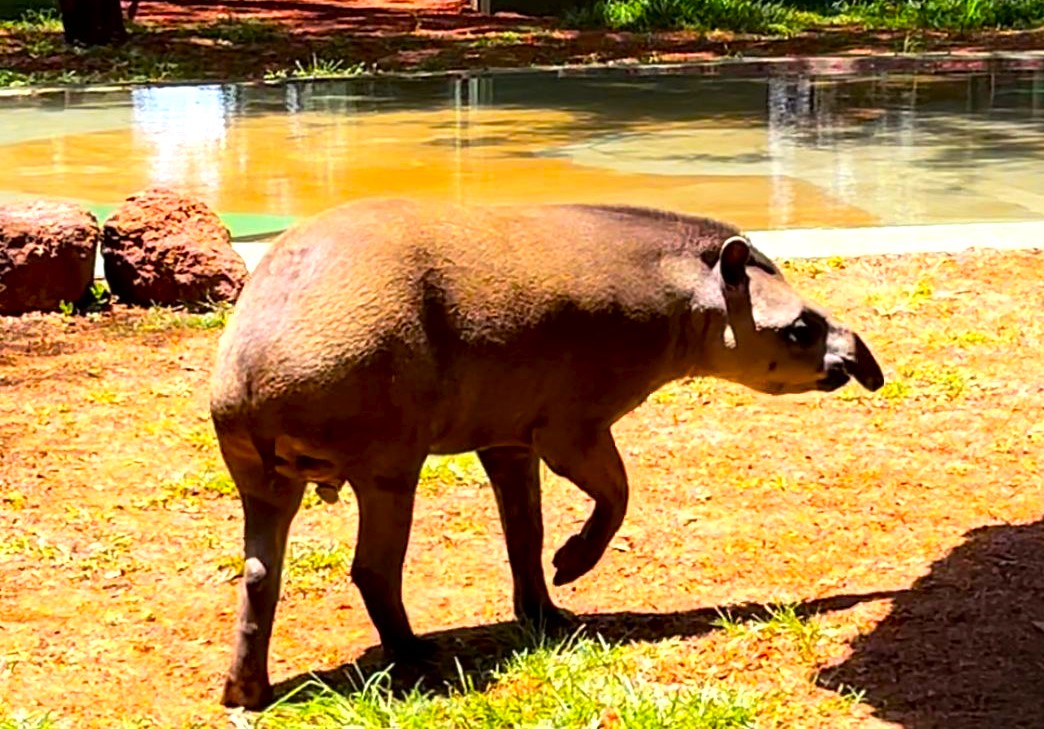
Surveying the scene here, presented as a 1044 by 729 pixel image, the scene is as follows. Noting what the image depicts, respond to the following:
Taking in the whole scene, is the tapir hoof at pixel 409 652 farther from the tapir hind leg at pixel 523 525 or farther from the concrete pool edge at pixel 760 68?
the concrete pool edge at pixel 760 68

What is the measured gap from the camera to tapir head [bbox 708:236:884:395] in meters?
4.82

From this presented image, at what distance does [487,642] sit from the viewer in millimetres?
4961

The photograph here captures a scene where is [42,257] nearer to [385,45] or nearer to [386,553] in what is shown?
[386,553]

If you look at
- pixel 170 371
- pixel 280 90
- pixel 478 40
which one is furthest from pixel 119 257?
pixel 478 40

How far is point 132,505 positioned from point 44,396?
4.78 feet

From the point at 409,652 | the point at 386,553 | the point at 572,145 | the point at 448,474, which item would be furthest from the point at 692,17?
the point at 386,553

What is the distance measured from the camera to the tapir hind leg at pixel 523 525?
194 inches

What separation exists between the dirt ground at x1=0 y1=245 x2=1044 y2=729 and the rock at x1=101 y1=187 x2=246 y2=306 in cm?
63

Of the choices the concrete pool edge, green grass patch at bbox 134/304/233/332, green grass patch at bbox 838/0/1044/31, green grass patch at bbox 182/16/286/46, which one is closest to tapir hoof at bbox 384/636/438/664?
green grass patch at bbox 134/304/233/332

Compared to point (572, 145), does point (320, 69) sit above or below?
above

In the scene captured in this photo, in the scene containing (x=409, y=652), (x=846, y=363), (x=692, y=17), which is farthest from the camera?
(x=692, y=17)

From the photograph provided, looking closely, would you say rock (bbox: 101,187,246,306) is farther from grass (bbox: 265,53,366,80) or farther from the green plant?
the green plant

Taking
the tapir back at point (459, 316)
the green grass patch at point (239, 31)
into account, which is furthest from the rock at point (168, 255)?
the green grass patch at point (239, 31)

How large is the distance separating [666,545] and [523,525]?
2.96 ft
